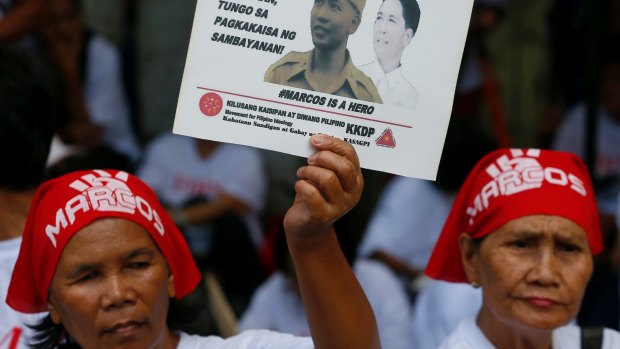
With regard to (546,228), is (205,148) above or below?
above

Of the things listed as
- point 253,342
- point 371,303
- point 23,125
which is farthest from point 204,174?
point 253,342

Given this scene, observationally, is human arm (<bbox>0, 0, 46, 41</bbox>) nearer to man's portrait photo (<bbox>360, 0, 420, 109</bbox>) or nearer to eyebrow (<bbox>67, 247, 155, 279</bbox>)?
eyebrow (<bbox>67, 247, 155, 279</bbox>)

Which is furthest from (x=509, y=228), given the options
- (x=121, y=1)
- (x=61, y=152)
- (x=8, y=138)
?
(x=121, y=1)

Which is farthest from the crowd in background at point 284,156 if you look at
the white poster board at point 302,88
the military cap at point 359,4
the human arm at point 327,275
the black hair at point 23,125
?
the military cap at point 359,4

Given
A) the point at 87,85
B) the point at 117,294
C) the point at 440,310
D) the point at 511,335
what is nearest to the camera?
the point at 117,294

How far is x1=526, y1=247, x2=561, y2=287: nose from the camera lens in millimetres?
3320

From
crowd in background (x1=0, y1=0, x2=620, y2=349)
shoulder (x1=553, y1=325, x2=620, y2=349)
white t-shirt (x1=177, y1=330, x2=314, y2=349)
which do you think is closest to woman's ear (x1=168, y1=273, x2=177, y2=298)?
white t-shirt (x1=177, y1=330, x2=314, y2=349)

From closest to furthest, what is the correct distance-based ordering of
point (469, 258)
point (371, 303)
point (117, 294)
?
point (117, 294) < point (469, 258) < point (371, 303)

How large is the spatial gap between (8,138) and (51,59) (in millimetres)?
2481

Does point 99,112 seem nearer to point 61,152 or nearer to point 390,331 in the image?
point 61,152

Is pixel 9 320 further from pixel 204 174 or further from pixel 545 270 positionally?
pixel 204 174

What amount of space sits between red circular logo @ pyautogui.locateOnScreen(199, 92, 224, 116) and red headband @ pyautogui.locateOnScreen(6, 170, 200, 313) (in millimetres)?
514

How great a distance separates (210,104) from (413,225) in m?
3.37

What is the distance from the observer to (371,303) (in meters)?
5.35
